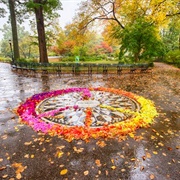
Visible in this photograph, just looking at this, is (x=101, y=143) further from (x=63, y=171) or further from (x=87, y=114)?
(x=87, y=114)

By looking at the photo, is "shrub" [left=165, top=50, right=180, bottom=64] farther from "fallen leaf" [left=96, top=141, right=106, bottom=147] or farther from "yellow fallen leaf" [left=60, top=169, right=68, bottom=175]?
"yellow fallen leaf" [left=60, top=169, right=68, bottom=175]

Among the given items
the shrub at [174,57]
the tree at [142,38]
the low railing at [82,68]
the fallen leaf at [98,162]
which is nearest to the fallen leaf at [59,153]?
the fallen leaf at [98,162]

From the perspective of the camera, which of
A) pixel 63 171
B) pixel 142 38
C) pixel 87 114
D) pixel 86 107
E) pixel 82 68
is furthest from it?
pixel 142 38

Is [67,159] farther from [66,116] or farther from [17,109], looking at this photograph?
[17,109]

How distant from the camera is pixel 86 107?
18.2ft

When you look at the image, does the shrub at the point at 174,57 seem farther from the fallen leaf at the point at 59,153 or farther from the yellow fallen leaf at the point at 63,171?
the yellow fallen leaf at the point at 63,171

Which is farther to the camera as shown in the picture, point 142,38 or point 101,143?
point 142,38

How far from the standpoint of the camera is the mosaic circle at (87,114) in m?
3.96

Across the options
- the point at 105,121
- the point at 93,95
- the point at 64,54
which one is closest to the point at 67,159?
the point at 105,121

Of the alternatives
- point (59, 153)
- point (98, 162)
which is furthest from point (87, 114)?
point (98, 162)

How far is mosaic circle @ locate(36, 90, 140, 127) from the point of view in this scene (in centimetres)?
457

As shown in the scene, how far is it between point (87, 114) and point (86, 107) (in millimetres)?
651

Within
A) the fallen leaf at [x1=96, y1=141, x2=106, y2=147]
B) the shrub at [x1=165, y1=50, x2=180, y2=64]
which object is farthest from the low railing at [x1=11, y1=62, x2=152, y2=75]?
the fallen leaf at [x1=96, y1=141, x2=106, y2=147]

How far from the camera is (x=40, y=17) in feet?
48.3
